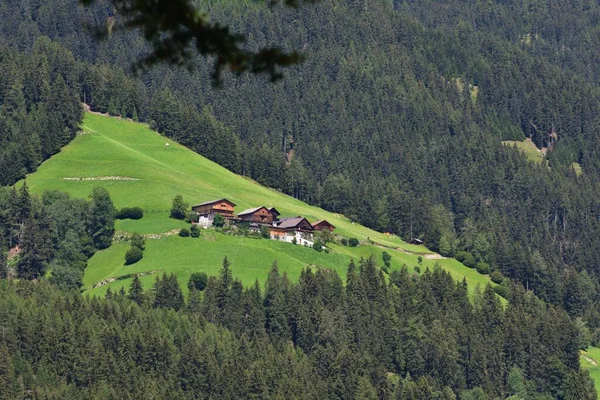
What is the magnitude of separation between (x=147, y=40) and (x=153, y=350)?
15411 centimetres

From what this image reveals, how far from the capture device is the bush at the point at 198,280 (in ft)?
641

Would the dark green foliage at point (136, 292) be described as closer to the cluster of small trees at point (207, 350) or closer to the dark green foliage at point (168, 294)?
the cluster of small trees at point (207, 350)

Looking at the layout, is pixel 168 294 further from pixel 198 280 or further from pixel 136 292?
pixel 198 280

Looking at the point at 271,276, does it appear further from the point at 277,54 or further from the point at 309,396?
the point at 277,54

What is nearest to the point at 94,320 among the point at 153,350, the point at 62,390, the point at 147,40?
the point at 153,350

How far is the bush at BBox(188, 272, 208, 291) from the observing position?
19538cm

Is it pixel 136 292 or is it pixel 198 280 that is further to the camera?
pixel 198 280

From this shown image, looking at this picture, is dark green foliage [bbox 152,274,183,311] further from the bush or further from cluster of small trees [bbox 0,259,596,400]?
the bush

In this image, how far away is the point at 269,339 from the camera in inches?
7574

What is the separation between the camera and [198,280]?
19575 centimetres

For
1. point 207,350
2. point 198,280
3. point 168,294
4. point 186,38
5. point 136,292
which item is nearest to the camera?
point 186,38

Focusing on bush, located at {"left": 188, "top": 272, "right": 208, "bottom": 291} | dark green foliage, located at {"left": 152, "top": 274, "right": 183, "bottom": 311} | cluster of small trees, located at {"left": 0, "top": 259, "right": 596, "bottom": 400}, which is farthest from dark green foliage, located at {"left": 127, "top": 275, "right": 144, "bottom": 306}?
bush, located at {"left": 188, "top": 272, "right": 208, "bottom": 291}

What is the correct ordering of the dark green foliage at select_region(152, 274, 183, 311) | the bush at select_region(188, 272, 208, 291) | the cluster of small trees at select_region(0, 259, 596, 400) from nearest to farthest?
the cluster of small trees at select_region(0, 259, 596, 400), the dark green foliage at select_region(152, 274, 183, 311), the bush at select_region(188, 272, 208, 291)

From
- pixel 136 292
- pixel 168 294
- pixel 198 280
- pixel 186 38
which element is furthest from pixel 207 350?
pixel 186 38
